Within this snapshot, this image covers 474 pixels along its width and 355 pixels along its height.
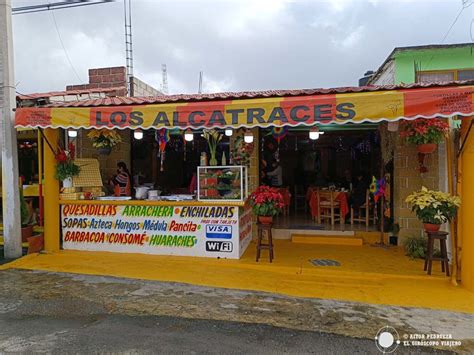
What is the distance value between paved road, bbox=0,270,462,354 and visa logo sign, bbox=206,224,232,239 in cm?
141

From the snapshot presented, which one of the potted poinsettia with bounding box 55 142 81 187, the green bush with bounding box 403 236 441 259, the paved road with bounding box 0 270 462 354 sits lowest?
the paved road with bounding box 0 270 462 354

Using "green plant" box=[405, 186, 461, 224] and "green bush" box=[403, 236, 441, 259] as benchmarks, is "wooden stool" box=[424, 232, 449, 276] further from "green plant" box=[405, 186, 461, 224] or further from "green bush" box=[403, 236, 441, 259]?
"green bush" box=[403, 236, 441, 259]

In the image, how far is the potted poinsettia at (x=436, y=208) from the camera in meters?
5.25

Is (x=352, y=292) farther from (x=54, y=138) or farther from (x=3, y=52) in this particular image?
(x=3, y=52)

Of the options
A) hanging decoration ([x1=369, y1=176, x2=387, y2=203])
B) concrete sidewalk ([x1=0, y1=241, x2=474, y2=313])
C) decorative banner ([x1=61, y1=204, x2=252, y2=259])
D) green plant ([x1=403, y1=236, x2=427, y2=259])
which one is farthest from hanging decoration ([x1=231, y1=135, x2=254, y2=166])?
green plant ([x1=403, y1=236, x2=427, y2=259])

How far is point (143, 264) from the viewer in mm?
6480

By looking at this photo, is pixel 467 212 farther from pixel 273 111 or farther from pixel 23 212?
pixel 23 212

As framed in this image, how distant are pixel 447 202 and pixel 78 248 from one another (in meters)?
6.88

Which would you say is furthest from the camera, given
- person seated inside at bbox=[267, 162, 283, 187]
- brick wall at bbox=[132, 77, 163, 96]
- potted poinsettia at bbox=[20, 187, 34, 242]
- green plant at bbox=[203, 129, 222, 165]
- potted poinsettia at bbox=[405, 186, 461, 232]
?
brick wall at bbox=[132, 77, 163, 96]

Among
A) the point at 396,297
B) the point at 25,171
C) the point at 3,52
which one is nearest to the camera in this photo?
the point at 396,297

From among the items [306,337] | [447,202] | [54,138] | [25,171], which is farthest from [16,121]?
[447,202]

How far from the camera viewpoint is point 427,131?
589cm

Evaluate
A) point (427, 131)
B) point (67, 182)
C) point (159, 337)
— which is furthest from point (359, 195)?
point (67, 182)

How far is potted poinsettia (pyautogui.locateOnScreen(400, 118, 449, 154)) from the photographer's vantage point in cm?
579
